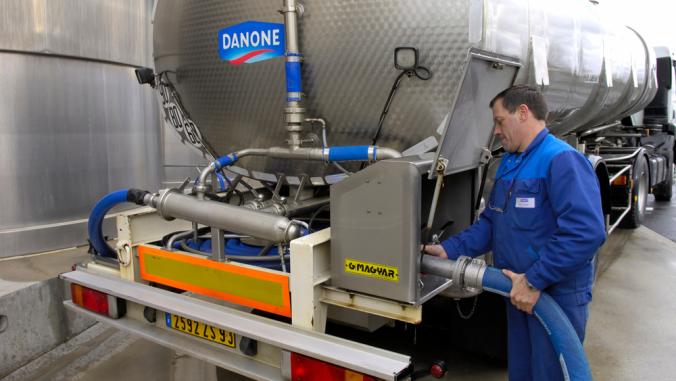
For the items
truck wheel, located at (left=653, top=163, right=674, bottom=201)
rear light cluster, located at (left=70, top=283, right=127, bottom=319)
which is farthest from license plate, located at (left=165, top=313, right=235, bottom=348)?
truck wheel, located at (left=653, top=163, right=674, bottom=201)

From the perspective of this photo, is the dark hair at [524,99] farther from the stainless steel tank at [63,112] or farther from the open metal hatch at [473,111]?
the stainless steel tank at [63,112]

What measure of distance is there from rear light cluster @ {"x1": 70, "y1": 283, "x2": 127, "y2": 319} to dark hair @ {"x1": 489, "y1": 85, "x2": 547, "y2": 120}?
1.93 m

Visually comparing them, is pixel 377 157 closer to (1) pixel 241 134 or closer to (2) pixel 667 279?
(1) pixel 241 134

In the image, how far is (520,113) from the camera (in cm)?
214

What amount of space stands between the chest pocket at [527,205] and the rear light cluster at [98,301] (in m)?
1.81

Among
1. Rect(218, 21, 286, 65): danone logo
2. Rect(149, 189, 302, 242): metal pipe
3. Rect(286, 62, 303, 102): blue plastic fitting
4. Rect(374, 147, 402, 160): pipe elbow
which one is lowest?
Rect(149, 189, 302, 242): metal pipe

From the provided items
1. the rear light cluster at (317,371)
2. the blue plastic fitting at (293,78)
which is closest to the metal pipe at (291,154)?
the blue plastic fitting at (293,78)

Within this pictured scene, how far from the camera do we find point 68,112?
526 cm

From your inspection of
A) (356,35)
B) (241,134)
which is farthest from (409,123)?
(241,134)

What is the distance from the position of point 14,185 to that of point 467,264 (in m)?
4.58

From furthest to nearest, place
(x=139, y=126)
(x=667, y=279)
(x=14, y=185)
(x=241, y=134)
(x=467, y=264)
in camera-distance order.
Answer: (x=139, y=126), (x=667, y=279), (x=14, y=185), (x=241, y=134), (x=467, y=264)

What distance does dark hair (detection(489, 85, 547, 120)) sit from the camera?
6.92ft

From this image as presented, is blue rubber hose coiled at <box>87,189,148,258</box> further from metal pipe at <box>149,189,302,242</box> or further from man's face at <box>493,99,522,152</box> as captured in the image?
man's face at <box>493,99,522,152</box>

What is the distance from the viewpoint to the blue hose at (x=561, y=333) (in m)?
1.91
